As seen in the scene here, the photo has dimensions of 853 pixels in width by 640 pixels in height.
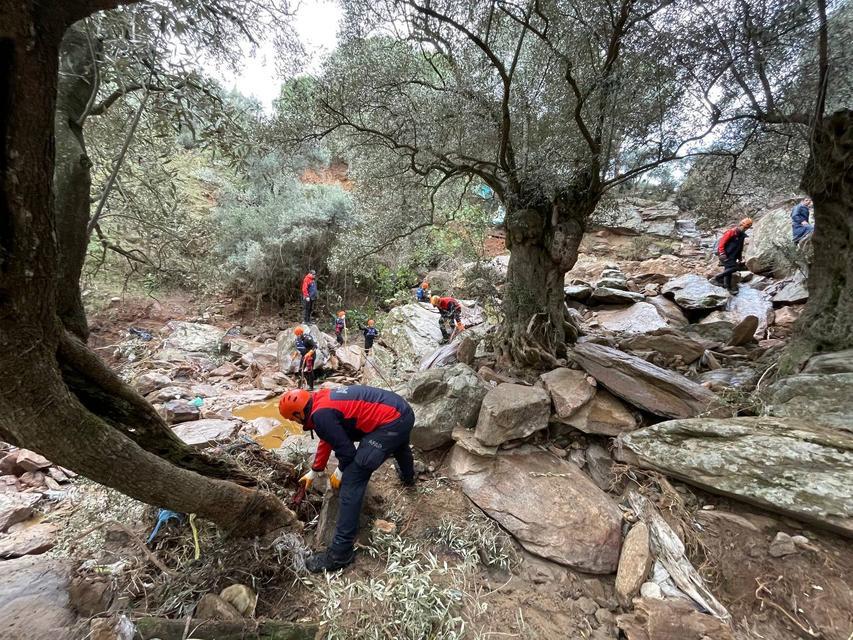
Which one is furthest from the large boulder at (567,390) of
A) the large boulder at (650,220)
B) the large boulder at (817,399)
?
the large boulder at (650,220)

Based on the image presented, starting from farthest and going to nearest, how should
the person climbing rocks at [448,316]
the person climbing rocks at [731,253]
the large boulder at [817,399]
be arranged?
the person climbing rocks at [448,316], the person climbing rocks at [731,253], the large boulder at [817,399]

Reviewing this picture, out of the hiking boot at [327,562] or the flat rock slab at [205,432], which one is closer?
the hiking boot at [327,562]

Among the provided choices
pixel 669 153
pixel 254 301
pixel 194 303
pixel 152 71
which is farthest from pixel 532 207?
pixel 194 303

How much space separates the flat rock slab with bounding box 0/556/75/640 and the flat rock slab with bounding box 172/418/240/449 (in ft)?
5.35

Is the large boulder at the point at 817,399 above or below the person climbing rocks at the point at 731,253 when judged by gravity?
below

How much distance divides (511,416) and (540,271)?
8.75 ft

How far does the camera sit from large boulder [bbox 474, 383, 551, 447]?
382 centimetres

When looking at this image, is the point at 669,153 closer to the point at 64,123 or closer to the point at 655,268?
the point at 64,123

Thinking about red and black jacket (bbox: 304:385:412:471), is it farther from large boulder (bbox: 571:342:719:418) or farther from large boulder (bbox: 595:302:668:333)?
large boulder (bbox: 595:302:668:333)

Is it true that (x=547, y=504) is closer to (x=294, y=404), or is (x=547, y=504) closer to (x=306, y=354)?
(x=294, y=404)

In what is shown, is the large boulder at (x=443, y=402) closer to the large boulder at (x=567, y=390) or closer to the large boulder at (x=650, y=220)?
the large boulder at (x=567, y=390)

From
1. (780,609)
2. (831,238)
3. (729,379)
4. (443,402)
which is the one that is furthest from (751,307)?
(443,402)

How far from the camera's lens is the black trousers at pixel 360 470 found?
2.98 meters

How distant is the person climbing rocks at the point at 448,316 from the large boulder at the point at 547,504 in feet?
19.5
